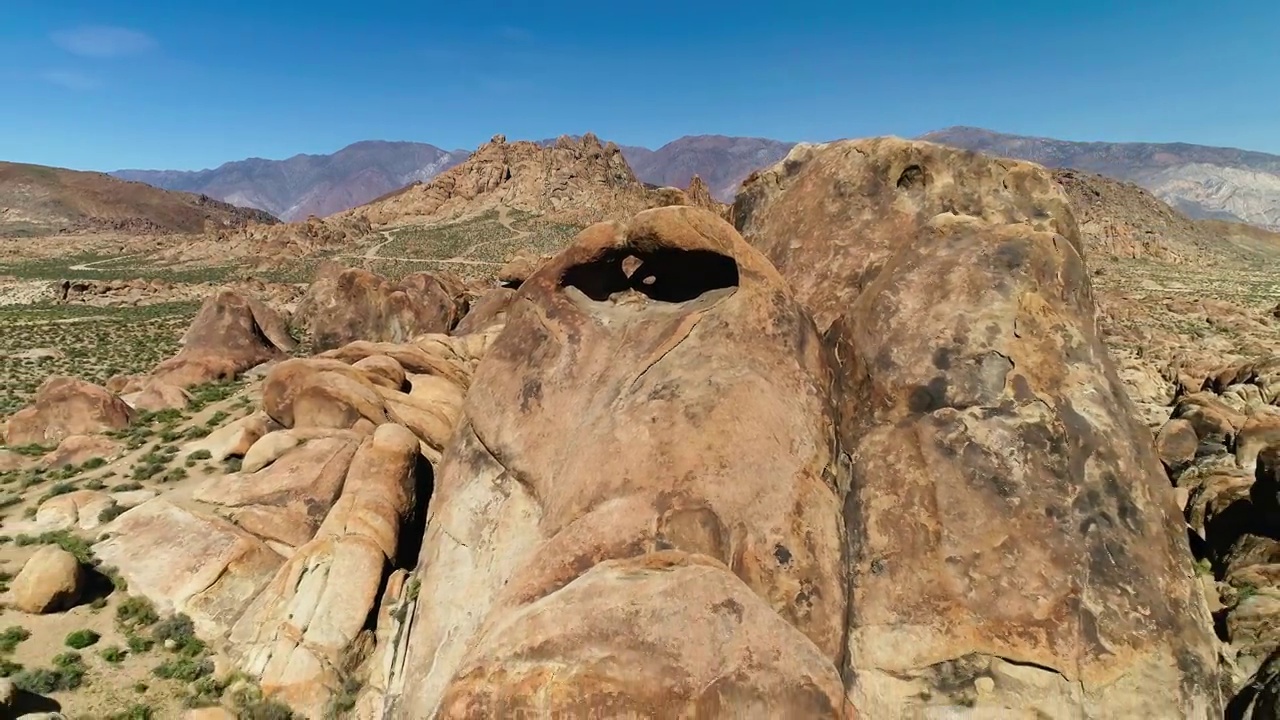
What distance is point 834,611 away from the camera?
790 cm

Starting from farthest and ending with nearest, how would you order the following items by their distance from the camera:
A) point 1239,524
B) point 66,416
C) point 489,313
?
point 489,313 → point 66,416 → point 1239,524

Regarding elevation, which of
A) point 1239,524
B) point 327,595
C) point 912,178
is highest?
point 912,178

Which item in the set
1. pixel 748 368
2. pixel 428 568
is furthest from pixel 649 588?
pixel 428 568

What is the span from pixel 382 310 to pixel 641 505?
3226 cm

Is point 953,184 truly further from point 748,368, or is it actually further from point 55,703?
point 55,703

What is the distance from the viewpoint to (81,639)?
12.1 meters

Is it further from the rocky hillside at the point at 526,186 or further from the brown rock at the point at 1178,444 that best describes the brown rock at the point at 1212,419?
the rocky hillside at the point at 526,186

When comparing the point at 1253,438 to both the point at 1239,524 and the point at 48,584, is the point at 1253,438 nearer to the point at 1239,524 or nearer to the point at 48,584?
the point at 1239,524

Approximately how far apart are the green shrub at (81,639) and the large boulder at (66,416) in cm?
1327

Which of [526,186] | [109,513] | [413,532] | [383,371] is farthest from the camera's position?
[526,186]

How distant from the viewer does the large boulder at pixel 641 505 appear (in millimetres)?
6289

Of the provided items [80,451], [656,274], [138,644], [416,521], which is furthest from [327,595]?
[80,451]

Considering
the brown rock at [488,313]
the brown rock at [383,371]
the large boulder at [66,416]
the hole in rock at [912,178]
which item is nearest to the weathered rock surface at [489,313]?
the brown rock at [488,313]

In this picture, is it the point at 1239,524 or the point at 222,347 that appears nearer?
the point at 1239,524
